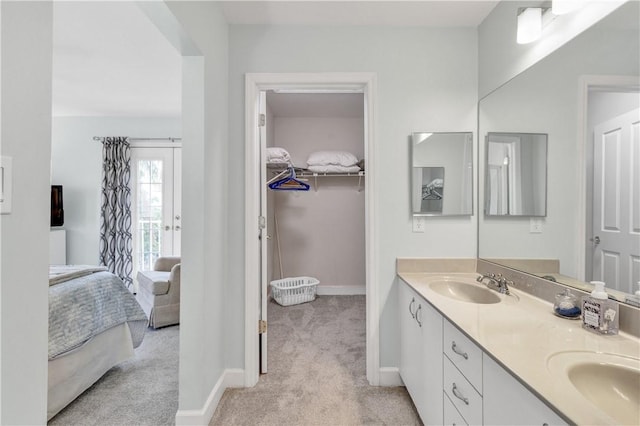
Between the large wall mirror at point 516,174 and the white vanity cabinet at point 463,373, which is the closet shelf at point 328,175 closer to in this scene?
the large wall mirror at point 516,174

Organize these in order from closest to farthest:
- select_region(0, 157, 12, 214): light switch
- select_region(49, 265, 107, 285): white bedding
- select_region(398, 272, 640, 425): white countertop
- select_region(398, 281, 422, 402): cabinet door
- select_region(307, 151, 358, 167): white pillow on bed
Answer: select_region(0, 157, 12, 214): light switch → select_region(398, 272, 640, 425): white countertop → select_region(398, 281, 422, 402): cabinet door → select_region(49, 265, 107, 285): white bedding → select_region(307, 151, 358, 167): white pillow on bed

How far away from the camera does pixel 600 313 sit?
111cm

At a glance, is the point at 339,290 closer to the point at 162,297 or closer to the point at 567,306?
the point at 162,297

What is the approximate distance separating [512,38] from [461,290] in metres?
1.51

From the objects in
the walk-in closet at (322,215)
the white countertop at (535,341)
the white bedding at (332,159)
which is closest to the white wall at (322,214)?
the walk-in closet at (322,215)

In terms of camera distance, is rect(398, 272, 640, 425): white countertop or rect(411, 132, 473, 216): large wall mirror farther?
rect(411, 132, 473, 216): large wall mirror

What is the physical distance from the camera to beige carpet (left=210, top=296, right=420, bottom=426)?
1.77 metres

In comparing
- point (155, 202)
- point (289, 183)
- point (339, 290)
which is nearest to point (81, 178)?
point (155, 202)

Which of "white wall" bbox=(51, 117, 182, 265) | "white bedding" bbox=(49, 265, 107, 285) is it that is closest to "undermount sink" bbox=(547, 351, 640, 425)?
"white bedding" bbox=(49, 265, 107, 285)

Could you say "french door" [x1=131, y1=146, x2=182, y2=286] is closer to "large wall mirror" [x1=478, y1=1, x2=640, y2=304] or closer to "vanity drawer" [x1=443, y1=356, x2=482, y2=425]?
"vanity drawer" [x1=443, y1=356, x2=482, y2=425]

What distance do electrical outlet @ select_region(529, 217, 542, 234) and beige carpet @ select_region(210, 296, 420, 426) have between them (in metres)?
1.25

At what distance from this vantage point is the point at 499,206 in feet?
6.36

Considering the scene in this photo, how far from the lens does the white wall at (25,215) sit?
2.07ft

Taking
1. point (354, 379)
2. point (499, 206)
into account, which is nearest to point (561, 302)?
point (499, 206)
